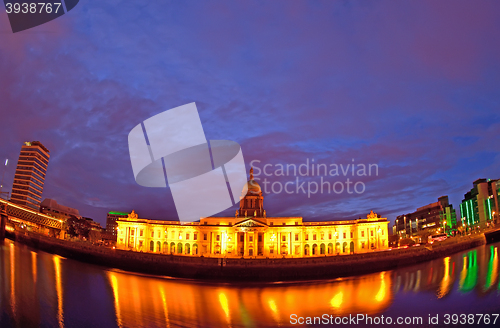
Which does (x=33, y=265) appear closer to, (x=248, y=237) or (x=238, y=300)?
(x=238, y=300)

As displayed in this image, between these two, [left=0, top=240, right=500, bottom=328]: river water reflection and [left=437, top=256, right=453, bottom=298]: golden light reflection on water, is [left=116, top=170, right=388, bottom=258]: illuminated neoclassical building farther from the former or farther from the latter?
[left=437, top=256, right=453, bottom=298]: golden light reflection on water

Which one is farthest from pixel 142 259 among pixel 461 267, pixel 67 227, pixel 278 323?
pixel 67 227

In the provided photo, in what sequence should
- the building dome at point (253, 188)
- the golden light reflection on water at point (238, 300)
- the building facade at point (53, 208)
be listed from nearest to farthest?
the golden light reflection on water at point (238, 300) < the building dome at point (253, 188) < the building facade at point (53, 208)

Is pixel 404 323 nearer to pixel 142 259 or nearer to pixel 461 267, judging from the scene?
pixel 461 267

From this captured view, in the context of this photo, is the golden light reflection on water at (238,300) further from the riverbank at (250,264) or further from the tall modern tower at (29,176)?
the tall modern tower at (29,176)

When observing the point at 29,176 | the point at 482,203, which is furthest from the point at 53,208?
the point at 482,203

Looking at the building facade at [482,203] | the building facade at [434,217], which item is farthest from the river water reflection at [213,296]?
the building facade at [434,217]

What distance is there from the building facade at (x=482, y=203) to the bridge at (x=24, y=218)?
124354mm

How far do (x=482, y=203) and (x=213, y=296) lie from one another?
11741 cm

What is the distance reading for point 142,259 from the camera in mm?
57219

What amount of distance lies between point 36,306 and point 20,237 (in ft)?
144

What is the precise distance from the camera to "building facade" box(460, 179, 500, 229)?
365 ft

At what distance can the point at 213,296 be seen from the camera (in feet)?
138

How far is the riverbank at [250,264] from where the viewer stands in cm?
5400
